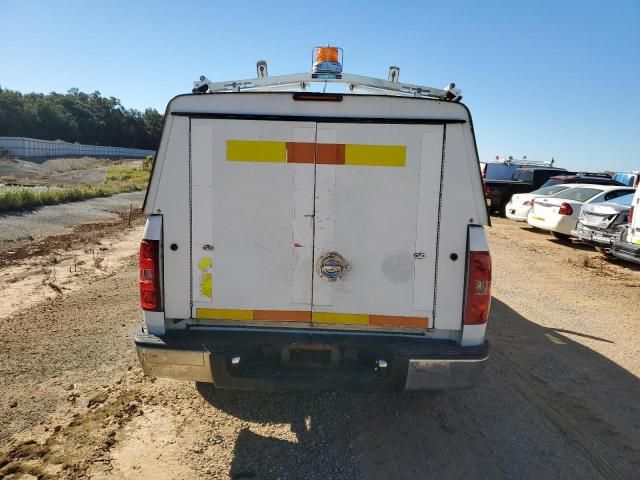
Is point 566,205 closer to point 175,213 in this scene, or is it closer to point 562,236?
point 562,236

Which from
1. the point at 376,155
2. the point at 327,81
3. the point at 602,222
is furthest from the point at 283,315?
the point at 602,222

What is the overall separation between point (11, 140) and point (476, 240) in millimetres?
61776

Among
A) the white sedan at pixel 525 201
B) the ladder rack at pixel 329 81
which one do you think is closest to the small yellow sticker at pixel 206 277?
the ladder rack at pixel 329 81

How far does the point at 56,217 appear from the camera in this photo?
1530 centimetres

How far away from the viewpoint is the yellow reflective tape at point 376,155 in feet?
9.85

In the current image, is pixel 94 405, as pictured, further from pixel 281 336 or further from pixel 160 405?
pixel 281 336

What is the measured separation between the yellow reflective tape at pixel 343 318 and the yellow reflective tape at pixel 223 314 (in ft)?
1.48

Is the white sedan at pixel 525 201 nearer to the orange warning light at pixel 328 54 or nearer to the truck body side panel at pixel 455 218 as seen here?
the orange warning light at pixel 328 54

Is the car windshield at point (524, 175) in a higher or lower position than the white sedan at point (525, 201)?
higher

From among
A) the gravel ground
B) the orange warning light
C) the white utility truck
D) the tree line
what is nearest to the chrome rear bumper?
the white utility truck

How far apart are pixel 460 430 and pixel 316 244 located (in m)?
1.80

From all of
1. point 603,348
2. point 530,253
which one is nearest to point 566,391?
point 603,348

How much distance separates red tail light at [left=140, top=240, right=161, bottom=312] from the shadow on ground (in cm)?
114

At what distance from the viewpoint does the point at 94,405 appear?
143 inches
